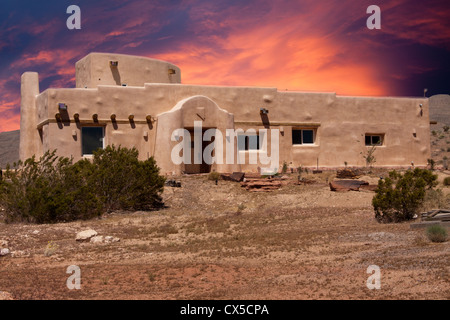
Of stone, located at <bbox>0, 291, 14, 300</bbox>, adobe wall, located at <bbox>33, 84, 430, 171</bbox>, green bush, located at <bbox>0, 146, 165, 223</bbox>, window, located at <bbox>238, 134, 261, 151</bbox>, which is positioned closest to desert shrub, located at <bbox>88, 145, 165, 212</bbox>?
green bush, located at <bbox>0, 146, 165, 223</bbox>

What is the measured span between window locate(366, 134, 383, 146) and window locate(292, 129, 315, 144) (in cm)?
329

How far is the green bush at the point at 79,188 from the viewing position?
14242 millimetres

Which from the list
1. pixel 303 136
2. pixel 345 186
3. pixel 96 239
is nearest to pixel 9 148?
pixel 303 136

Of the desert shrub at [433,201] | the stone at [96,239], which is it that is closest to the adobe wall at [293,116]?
the desert shrub at [433,201]

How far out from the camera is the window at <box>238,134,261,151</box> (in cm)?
2559

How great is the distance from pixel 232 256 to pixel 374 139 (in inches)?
831

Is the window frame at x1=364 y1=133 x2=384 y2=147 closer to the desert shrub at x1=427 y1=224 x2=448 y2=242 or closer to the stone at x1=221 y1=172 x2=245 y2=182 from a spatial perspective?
the stone at x1=221 y1=172 x2=245 y2=182

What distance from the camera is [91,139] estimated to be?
78.5ft

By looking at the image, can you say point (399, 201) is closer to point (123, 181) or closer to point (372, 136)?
point (123, 181)

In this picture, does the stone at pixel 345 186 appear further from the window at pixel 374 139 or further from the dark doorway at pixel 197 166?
the window at pixel 374 139

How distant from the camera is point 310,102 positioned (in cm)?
2689

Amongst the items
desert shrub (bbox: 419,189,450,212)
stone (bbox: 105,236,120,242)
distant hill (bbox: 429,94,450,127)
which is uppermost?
distant hill (bbox: 429,94,450,127)
